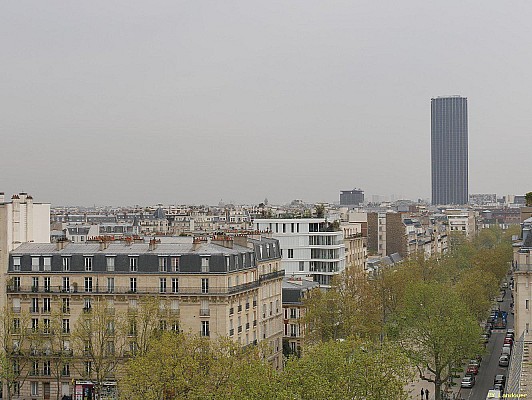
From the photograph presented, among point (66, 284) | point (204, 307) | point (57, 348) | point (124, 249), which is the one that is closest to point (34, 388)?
point (57, 348)

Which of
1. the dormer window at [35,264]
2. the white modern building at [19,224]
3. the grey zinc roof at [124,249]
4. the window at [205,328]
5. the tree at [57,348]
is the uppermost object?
the white modern building at [19,224]

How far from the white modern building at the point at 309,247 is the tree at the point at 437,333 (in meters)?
22.8

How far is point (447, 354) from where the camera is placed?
216 ft

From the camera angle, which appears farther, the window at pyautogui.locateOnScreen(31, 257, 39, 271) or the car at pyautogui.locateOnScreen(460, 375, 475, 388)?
the car at pyautogui.locateOnScreen(460, 375, 475, 388)

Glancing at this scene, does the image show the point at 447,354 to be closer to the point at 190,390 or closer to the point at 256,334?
the point at 256,334

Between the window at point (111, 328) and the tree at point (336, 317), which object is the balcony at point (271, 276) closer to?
the tree at point (336, 317)

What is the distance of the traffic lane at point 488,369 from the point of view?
67.4 meters

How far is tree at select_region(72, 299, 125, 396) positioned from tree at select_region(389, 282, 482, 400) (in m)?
18.2

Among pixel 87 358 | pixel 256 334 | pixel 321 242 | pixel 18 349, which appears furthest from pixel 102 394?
pixel 321 242

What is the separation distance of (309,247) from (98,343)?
37248 mm

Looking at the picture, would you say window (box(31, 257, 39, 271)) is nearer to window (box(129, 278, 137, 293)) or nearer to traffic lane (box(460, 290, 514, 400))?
window (box(129, 278, 137, 293))

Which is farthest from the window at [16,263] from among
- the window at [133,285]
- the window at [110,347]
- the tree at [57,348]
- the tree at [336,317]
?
the tree at [336,317]

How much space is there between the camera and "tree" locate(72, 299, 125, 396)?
2381 inches

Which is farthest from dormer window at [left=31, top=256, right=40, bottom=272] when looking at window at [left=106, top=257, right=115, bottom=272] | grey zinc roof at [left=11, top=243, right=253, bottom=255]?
window at [left=106, top=257, right=115, bottom=272]
